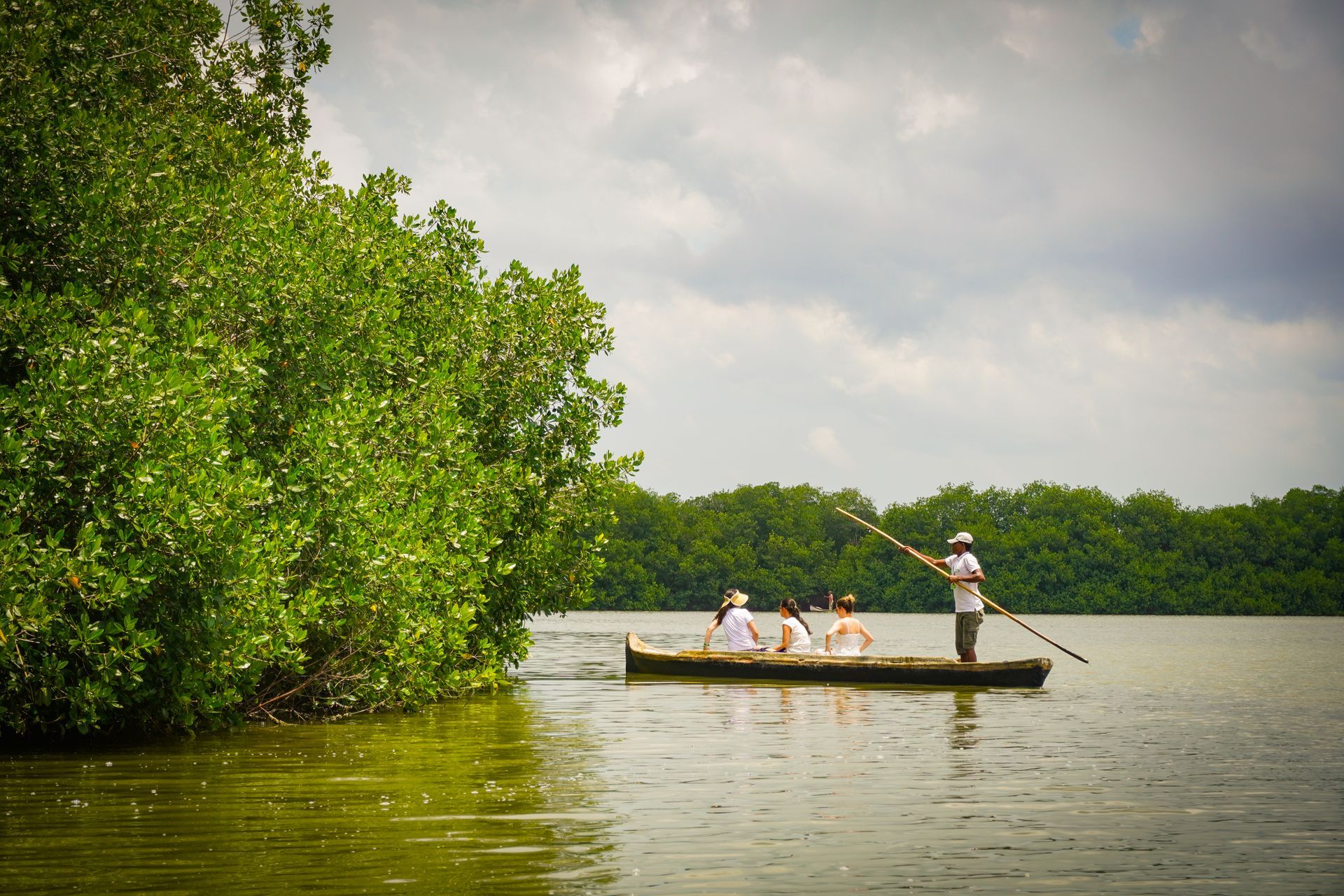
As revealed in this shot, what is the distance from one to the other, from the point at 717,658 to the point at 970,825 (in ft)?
48.1

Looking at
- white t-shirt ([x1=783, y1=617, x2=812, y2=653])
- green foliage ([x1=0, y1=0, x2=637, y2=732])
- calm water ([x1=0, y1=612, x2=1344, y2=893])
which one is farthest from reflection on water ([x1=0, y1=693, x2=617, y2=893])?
white t-shirt ([x1=783, y1=617, x2=812, y2=653])

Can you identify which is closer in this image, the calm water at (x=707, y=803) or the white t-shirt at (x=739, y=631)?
the calm water at (x=707, y=803)

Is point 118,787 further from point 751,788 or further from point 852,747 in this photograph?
point 852,747

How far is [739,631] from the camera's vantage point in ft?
84.5

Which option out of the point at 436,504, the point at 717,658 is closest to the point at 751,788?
the point at 436,504

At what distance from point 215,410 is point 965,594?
14.1 metres

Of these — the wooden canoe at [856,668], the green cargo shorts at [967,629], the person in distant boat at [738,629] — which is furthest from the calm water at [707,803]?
the person in distant boat at [738,629]

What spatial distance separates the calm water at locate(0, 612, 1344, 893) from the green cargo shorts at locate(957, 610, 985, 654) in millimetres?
2366

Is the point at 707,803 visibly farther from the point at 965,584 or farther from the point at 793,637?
the point at 793,637

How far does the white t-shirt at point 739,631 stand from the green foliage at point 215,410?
4.74 meters

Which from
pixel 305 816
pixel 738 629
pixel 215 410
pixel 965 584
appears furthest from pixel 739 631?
pixel 305 816

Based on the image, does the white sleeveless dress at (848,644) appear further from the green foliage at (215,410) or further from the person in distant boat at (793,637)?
the green foliage at (215,410)

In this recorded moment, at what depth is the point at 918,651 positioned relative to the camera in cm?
4253

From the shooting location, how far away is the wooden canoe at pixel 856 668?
22766mm
